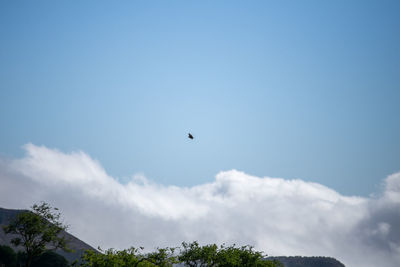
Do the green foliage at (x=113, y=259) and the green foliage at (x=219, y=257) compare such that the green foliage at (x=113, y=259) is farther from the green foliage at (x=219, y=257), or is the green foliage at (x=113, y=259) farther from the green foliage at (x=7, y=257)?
the green foliage at (x=7, y=257)

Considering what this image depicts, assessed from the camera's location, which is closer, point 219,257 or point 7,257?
point 219,257

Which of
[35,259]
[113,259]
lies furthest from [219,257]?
[35,259]

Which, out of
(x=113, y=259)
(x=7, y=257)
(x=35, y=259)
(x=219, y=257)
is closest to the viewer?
(x=113, y=259)

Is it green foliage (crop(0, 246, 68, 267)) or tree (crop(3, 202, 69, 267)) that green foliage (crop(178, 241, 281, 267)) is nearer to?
tree (crop(3, 202, 69, 267))

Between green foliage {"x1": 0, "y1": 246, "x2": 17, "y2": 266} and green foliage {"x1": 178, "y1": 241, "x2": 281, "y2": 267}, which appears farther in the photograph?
green foliage {"x1": 0, "y1": 246, "x2": 17, "y2": 266}

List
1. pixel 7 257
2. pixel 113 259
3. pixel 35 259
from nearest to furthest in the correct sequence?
pixel 113 259
pixel 35 259
pixel 7 257

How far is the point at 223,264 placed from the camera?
55812mm

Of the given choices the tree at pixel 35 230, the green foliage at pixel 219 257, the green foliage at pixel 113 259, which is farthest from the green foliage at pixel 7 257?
the green foliage at pixel 113 259

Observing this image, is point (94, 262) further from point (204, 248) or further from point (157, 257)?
point (204, 248)

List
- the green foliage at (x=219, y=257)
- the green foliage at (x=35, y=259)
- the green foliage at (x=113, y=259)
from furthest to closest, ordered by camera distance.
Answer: the green foliage at (x=35, y=259) → the green foliage at (x=219, y=257) → the green foliage at (x=113, y=259)

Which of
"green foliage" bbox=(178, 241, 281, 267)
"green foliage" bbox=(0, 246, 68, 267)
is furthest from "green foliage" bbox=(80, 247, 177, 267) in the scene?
"green foliage" bbox=(0, 246, 68, 267)

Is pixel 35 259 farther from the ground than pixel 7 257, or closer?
farther from the ground

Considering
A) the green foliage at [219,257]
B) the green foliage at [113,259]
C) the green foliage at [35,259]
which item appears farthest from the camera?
the green foliage at [35,259]

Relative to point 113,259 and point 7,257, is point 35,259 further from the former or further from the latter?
point 113,259
